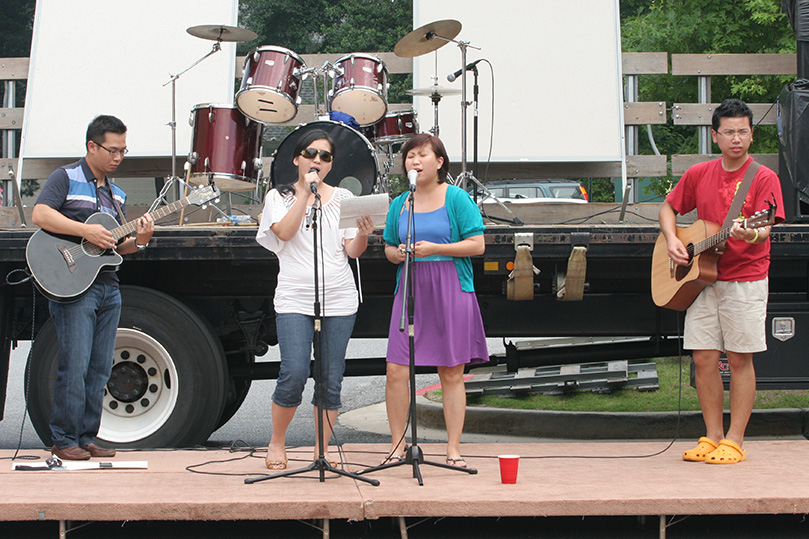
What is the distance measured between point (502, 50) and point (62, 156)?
3.96 metres

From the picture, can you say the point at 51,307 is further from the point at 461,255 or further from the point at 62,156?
the point at 62,156

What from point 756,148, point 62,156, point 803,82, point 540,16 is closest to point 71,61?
point 62,156

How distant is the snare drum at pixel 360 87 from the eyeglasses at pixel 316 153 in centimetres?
304

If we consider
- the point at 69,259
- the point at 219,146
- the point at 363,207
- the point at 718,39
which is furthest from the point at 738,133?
the point at 718,39

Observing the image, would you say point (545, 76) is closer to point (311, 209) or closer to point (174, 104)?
point (174, 104)

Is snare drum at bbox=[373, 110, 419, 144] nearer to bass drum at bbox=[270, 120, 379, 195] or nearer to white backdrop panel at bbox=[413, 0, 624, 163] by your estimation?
white backdrop panel at bbox=[413, 0, 624, 163]

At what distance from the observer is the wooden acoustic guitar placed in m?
4.77

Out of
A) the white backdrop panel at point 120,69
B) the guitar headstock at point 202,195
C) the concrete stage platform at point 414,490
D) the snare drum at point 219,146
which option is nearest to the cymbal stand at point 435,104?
the snare drum at point 219,146

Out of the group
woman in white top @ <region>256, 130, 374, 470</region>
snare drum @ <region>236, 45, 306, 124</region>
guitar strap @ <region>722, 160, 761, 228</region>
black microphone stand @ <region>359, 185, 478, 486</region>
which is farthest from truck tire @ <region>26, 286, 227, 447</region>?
guitar strap @ <region>722, 160, 761, 228</region>

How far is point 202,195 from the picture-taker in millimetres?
5203

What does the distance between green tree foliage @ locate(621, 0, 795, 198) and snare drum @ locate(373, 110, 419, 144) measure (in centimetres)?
673

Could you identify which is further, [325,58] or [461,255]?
[325,58]

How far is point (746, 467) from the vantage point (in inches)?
183

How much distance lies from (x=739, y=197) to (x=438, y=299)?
5.59 ft
